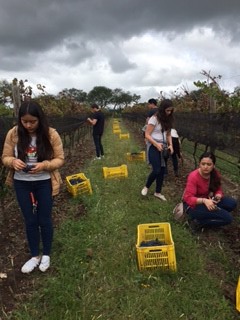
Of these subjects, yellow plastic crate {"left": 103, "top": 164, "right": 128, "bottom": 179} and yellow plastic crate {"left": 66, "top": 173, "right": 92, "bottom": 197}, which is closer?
yellow plastic crate {"left": 66, "top": 173, "right": 92, "bottom": 197}

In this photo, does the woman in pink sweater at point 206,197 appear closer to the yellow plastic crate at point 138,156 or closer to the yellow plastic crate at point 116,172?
the yellow plastic crate at point 116,172

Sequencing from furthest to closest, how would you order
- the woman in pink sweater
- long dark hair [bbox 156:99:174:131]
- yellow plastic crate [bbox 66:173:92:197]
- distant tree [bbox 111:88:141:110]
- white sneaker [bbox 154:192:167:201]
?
distant tree [bbox 111:88:141:110] → yellow plastic crate [bbox 66:173:92:197] → white sneaker [bbox 154:192:167:201] → long dark hair [bbox 156:99:174:131] → the woman in pink sweater

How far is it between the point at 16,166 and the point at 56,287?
124 centimetres

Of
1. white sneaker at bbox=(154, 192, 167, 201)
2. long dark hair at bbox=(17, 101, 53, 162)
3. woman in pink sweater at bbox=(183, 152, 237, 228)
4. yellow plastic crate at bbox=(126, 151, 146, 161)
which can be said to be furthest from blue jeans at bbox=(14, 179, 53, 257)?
yellow plastic crate at bbox=(126, 151, 146, 161)

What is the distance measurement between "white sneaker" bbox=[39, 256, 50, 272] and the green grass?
82 millimetres

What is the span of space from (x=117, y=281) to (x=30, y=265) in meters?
0.99

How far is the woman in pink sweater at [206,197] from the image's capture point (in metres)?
4.64

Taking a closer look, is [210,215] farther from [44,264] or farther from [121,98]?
[121,98]

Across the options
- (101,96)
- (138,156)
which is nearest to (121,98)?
(101,96)

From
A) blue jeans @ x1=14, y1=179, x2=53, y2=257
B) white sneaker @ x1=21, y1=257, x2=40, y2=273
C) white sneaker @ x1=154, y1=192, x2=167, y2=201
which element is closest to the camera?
blue jeans @ x1=14, y1=179, x2=53, y2=257

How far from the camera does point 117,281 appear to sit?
11.7ft

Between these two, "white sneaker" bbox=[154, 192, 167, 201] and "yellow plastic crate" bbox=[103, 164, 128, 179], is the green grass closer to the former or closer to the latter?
"white sneaker" bbox=[154, 192, 167, 201]

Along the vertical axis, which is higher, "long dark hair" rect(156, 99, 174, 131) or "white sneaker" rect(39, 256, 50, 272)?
"long dark hair" rect(156, 99, 174, 131)

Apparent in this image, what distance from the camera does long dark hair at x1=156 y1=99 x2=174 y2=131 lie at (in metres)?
6.04
